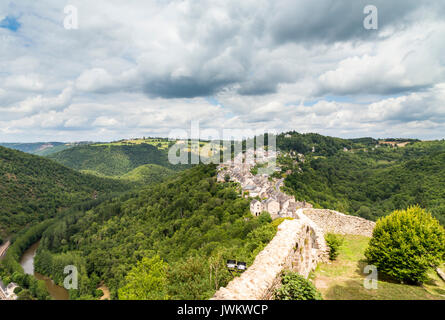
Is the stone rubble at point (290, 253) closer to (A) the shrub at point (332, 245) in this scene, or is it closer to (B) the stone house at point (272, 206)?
(A) the shrub at point (332, 245)

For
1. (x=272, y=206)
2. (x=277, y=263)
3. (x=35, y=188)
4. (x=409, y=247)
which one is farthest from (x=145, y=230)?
(x=35, y=188)

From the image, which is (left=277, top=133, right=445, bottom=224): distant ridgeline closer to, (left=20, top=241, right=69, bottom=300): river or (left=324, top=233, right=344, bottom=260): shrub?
(left=324, top=233, right=344, bottom=260): shrub

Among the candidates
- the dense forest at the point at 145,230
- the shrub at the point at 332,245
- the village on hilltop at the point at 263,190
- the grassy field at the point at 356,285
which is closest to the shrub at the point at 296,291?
the grassy field at the point at 356,285

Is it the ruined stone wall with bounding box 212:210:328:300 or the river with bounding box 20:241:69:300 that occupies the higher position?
the ruined stone wall with bounding box 212:210:328:300

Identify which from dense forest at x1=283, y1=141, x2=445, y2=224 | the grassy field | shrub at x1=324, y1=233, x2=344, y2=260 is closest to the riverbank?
dense forest at x1=283, y1=141, x2=445, y2=224

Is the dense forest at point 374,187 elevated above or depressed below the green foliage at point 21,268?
above
